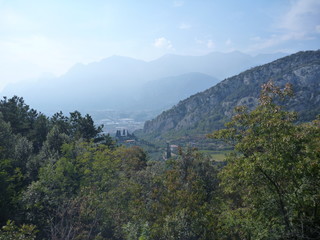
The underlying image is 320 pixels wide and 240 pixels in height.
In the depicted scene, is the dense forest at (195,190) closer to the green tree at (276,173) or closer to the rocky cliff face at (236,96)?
the green tree at (276,173)

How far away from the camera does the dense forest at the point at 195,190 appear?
8188mm

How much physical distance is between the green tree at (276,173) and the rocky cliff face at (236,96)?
10708 centimetres

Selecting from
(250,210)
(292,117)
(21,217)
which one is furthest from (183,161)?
(21,217)

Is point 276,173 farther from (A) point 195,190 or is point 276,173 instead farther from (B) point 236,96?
(B) point 236,96

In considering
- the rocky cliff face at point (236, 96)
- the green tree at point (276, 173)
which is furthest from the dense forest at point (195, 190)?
the rocky cliff face at point (236, 96)

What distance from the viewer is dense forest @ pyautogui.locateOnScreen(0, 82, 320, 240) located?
8.19 metres

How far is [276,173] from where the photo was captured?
8125 mm

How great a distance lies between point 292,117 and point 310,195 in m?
3.13

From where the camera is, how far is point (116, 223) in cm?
1444

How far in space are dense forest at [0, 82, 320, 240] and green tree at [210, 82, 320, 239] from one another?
0.03 metres

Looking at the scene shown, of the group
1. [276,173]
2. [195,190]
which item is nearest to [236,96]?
[195,190]

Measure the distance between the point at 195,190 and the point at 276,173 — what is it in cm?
620

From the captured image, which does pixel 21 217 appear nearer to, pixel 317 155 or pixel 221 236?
pixel 221 236

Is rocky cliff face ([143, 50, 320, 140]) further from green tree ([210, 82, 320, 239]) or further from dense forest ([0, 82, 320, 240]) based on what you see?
green tree ([210, 82, 320, 239])
